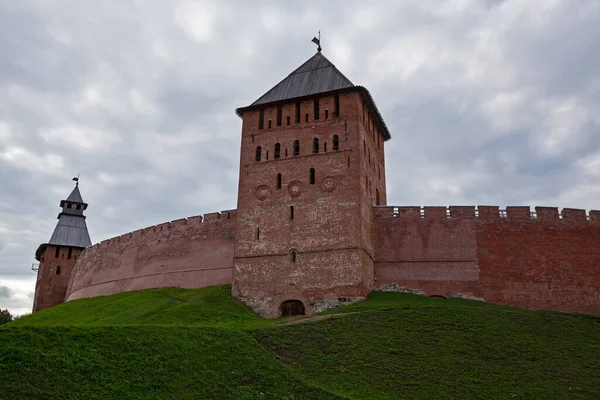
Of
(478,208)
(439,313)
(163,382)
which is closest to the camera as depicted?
(163,382)

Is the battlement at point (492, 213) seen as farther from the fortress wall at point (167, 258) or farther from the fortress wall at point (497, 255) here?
the fortress wall at point (167, 258)

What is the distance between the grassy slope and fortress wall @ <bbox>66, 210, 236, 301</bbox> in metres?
8.86

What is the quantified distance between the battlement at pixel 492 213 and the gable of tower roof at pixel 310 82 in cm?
674

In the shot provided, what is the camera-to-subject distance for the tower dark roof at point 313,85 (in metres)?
29.6

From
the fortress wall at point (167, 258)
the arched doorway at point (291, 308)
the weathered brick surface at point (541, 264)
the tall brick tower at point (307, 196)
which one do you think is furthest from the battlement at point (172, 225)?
the weathered brick surface at point (541, 264)

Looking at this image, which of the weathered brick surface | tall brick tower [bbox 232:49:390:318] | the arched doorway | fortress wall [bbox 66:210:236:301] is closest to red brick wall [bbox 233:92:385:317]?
tall brick tower [bbox 232:49:390:318]

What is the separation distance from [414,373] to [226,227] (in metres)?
17.7

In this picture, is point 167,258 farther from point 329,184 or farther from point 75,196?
point 75,196

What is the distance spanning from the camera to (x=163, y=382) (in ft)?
48.4

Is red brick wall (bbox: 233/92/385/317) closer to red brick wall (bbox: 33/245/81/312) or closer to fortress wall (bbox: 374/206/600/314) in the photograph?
fortress wall (bbox: 374/206/600/314)

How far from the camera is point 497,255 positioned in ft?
88.8

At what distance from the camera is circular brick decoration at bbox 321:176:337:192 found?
27578 millimetres

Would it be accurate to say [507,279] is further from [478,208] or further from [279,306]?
[279,306]

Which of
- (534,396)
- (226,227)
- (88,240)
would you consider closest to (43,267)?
(88,240)
